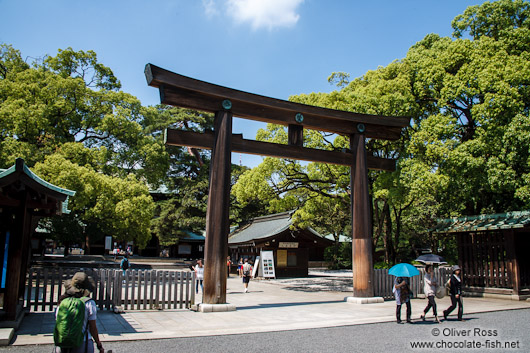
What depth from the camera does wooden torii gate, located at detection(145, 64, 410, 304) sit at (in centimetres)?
1098

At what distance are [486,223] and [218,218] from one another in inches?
440

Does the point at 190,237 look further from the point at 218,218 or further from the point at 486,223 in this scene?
the point at 218,218

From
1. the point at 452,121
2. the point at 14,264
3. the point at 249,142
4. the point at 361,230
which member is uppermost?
the point at 452,121

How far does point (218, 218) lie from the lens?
11.1 meters

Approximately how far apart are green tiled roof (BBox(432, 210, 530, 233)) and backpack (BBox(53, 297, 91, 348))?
1494cm

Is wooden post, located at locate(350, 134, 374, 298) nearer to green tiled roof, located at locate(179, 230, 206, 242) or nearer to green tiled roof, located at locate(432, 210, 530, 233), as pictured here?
green tiled roof, located at locate(432, 210, 530, 233)

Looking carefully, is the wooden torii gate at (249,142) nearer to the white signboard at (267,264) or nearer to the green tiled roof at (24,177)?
the green tiled roof at (24,177)

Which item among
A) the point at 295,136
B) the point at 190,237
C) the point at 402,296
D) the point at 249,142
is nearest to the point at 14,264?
the point at 249,142

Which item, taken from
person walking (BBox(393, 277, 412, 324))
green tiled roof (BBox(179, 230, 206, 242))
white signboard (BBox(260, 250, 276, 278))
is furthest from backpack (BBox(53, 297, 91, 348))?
green tiled roof (BBox(179, 230, 206, 242))

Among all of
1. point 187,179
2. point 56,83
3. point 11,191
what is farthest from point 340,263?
point 11,191

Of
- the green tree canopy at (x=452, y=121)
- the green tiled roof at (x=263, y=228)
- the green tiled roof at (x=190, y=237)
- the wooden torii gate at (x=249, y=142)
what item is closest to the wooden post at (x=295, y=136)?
the wooden torii gate at (x=249, y=142)

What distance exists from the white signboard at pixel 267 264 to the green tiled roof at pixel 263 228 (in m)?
1.17

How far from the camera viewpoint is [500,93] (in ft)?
47.1

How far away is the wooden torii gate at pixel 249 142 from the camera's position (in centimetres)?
1098
